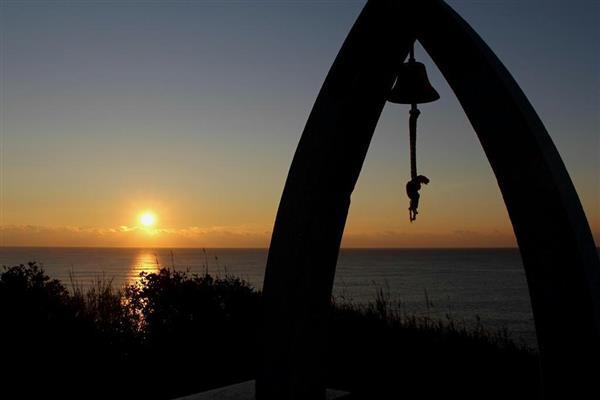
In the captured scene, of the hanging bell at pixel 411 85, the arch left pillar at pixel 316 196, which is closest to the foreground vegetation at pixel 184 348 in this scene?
the arch left pillar at pixel 316 196

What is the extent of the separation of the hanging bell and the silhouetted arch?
422mm

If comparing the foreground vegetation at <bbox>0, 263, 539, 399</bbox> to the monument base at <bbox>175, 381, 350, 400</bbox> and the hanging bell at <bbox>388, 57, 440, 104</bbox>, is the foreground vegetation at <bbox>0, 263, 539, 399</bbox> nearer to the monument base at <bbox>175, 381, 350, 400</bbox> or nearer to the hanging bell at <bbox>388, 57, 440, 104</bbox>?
the monument base at <bbox>175, 381, 350, 400</bbox>

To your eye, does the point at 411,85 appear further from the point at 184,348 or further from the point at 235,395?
the point at 184,348

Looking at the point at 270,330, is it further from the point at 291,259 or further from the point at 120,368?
the point at 120,368

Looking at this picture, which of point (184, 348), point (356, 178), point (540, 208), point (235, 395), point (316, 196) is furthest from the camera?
point (184, 348)

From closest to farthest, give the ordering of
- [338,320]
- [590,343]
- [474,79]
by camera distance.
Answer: [590,343]
[474,79]
[338,320]

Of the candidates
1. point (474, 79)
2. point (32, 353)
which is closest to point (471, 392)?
point (474, 79)

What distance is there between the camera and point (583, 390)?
2.80 meters

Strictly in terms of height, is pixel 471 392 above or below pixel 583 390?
below

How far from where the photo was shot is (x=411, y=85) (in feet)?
12.8

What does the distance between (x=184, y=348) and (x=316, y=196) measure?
5325 millimetres

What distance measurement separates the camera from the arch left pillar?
3.32 metres

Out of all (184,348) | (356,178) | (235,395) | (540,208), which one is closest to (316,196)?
(356,178)

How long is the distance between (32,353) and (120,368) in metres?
1.09
